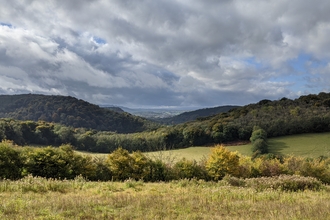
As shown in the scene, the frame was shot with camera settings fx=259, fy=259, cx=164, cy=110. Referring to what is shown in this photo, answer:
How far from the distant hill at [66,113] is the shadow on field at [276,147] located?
255 feet

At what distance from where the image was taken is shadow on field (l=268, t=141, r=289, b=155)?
6021 cm

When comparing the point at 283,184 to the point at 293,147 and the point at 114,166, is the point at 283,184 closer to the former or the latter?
the point at 114,166

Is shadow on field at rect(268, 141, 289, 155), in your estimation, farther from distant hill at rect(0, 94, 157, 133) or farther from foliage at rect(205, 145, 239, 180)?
distant hill at rect(0, 94, 157, 133)

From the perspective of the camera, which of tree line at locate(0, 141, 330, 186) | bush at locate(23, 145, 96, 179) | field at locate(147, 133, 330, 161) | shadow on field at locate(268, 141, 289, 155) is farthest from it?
shadow on field at locate(268, 141, 289, 155)

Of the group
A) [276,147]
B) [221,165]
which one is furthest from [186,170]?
[276,147]

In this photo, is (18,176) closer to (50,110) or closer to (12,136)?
(12,136)

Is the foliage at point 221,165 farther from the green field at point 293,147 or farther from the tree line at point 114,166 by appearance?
the green field at point 293,147

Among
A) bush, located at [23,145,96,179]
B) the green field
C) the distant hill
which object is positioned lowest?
the green field

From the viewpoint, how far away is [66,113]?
140 m

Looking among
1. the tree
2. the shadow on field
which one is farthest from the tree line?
the shadow on field

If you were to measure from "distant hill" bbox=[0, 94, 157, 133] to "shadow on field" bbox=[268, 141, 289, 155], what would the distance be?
77776mm

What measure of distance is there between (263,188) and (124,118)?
143471mm

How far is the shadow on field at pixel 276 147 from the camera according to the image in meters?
60.2

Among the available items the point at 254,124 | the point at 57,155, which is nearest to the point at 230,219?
the point at 57,155
